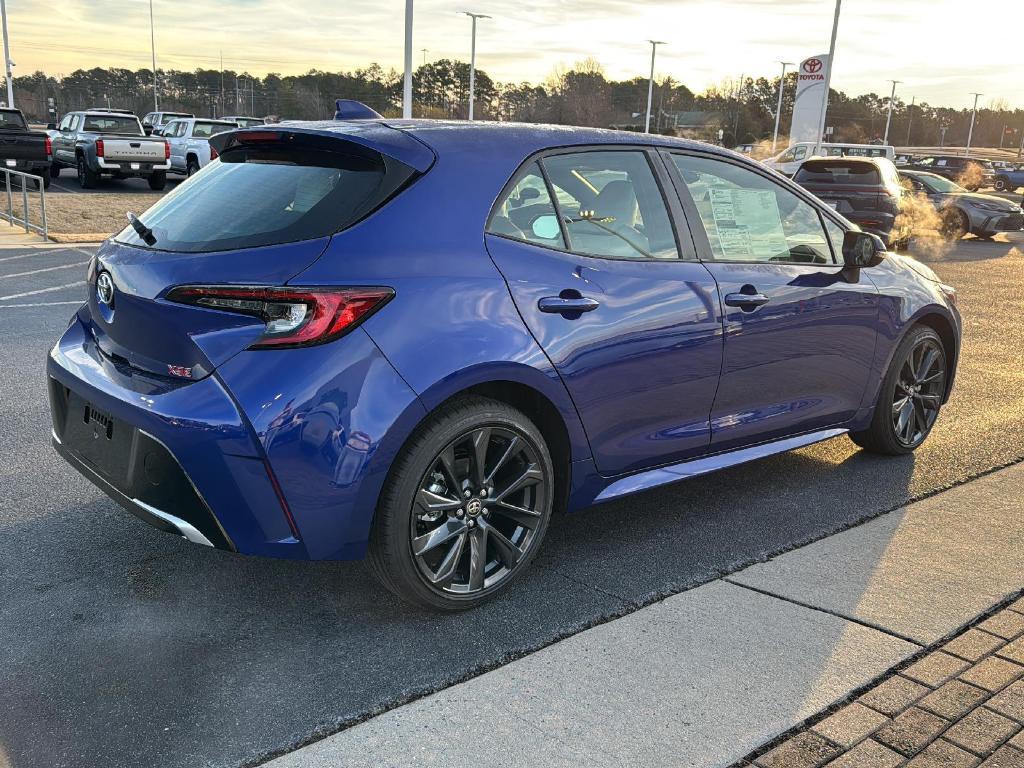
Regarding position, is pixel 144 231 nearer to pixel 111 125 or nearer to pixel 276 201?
pixel 276 201

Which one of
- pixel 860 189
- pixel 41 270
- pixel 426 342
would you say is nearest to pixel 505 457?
pixel 426 342

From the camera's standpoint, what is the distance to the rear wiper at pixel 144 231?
340 centimetres

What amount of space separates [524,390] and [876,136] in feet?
449

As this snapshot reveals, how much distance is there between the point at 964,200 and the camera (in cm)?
2133

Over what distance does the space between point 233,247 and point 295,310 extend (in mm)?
365

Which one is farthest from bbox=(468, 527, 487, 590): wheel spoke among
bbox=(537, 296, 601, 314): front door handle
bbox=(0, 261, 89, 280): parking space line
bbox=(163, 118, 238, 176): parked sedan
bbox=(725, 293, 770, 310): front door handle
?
bbox=(163, 118, 238, 176): parked sedan

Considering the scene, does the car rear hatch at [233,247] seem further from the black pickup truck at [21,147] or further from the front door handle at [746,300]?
the black pickup truck at [21,147]

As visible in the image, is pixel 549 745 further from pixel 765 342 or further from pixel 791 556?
pixel 765 342

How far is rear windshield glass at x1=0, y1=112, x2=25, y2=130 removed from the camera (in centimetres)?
2223

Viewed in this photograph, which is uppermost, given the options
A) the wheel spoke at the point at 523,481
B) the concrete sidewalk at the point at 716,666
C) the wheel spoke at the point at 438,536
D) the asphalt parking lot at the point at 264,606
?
the wheel spoke at the point at 523,481

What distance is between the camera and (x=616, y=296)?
3631mm

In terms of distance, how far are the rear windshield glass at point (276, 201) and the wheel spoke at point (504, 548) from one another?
3.95 ft

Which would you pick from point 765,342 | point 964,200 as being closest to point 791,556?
point 765,342

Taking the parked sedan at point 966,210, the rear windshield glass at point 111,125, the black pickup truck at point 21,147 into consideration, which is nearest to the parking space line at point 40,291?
the black pickup truck at point 21,147
